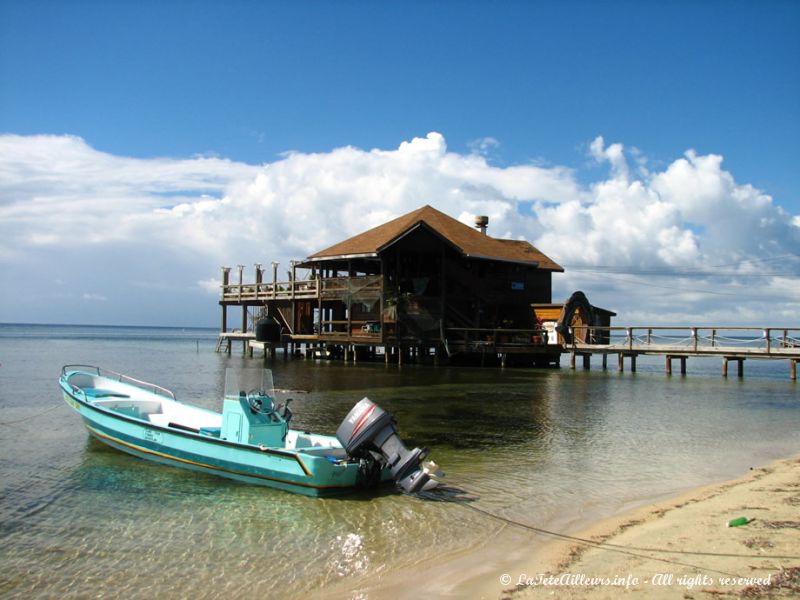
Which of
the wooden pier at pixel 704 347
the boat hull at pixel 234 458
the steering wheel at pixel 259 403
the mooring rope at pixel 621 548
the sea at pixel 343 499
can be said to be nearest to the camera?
the mooring rope at pixel 621 548

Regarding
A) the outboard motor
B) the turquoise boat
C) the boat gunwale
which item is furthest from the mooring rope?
the boat gunwale

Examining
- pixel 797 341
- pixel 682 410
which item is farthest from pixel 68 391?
pixel 797 341

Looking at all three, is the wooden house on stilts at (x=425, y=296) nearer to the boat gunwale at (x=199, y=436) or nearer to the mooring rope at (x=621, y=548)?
the boat gunwale at (x=199, y=436)

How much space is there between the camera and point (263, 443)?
36.3 ft

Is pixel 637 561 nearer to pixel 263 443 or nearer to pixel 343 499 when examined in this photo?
pixel 343 499

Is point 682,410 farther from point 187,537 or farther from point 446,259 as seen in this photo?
point 446,259

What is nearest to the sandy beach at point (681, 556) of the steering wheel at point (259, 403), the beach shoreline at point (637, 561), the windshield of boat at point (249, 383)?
the beach shoreline at point (637, 561)

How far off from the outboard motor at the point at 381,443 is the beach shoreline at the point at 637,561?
1.80 meters

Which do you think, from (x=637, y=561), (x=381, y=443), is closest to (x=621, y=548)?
(x=637, y=561)

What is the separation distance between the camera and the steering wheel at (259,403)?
1111cm

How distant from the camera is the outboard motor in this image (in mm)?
9820

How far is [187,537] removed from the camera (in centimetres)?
826

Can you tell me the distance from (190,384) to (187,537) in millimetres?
20422

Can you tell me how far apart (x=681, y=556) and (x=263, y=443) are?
267 inches
